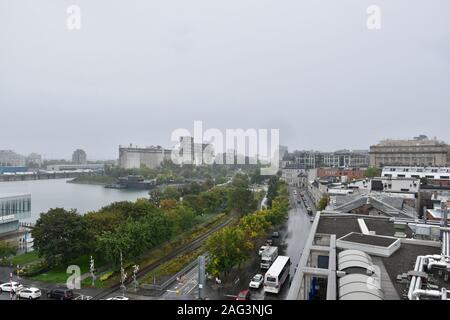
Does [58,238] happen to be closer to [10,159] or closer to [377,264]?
[377,264]

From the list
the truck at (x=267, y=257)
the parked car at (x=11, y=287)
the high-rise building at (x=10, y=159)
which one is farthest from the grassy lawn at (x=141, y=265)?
the high-rise building at (x=10, y=159)

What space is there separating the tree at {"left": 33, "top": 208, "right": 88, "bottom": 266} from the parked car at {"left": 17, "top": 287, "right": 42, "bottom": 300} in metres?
1.05

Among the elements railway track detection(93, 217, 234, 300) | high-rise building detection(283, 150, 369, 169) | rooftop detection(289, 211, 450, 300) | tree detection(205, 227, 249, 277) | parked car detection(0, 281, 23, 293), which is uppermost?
high-rise building detection(283, 150, 369, 169)

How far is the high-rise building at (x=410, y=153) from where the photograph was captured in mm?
21609

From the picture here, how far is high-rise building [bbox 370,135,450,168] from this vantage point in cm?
2161

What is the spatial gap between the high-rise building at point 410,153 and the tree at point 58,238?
68.6ft

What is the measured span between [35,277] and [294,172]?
2325 centimetres

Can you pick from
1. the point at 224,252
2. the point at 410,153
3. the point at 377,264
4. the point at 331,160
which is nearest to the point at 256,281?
the point at 224,252

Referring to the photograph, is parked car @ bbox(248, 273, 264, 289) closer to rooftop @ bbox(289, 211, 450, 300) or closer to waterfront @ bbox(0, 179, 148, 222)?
rooftop @ bbox(289, 211, 450, 300)

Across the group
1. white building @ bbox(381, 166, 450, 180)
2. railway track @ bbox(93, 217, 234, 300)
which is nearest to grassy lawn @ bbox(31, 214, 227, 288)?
railway track @ bbox(93, 217, 234, 300)
